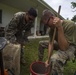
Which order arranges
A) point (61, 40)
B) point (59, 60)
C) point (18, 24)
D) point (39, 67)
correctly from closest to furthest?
point (61, 40) → point (59, 60) → point (39, 67) → point (18, 24)

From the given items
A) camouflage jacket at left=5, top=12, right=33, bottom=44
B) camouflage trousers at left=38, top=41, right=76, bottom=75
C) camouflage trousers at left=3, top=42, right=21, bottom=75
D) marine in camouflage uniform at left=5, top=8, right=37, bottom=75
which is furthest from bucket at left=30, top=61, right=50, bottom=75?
camouflage jacket at left=5, top=12, right=33, bottom=44

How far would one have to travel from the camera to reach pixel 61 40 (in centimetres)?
399

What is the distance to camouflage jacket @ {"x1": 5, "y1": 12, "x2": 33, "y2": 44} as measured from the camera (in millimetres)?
5418

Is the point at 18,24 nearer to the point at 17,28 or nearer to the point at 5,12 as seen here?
the point at 17,28

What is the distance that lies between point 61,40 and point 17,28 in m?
1.96

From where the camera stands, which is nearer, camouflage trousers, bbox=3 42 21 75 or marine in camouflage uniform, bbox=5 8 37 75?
camouflage trousers, bbox=3 42 21 75

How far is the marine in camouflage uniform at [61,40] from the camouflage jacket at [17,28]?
1202mm

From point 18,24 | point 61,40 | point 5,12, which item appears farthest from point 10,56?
point 5,12

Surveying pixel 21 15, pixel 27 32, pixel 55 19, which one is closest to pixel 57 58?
pixel 55 19

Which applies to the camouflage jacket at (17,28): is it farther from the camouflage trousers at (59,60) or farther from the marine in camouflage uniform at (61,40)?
the camouflage trousers at (59,60)

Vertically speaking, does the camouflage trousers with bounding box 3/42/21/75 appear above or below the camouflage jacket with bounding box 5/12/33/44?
below

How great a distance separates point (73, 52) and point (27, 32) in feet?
6.47

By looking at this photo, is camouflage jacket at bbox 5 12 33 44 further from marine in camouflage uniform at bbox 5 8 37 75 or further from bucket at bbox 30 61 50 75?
bucket at bbox 30 61 50 75

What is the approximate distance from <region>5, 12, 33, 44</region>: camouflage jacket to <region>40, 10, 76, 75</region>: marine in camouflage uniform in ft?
3.94
